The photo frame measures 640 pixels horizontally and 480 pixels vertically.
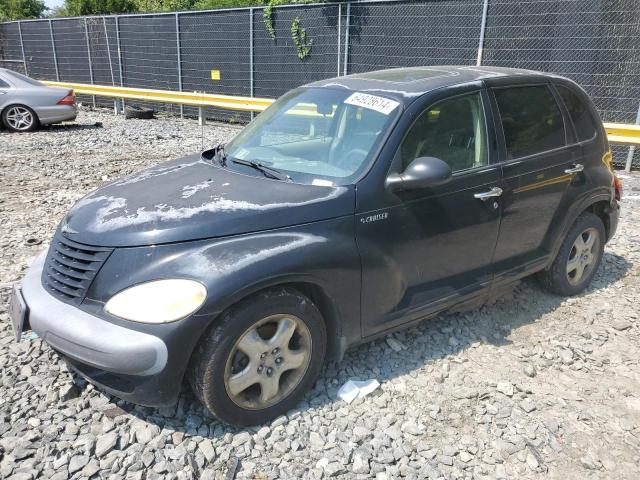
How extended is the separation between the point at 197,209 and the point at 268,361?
88 centimetres

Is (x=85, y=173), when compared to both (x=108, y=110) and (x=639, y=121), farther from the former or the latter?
(x=108, y=110)

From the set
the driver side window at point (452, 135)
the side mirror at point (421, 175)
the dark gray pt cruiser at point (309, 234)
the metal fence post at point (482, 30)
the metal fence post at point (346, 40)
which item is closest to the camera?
the dark gray pt cruiser at point (309, 234)

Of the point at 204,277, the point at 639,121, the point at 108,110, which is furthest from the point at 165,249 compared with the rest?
the point at 108,110

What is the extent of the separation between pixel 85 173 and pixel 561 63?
799 cm

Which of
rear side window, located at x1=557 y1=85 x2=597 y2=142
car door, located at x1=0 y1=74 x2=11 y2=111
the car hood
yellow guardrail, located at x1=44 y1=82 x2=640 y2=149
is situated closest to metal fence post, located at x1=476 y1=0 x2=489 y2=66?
yellow guardrail, located at x1=44 y1=82 x2=640 y2=149

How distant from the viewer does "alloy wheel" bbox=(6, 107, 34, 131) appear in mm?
12055

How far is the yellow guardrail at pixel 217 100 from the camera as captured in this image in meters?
8.27

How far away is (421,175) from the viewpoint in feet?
10.0

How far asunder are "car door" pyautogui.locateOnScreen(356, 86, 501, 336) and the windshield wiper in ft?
1.68

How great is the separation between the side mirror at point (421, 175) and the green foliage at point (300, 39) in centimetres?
1002

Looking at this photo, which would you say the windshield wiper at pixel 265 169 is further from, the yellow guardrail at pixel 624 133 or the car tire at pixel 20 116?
the car tire at pixel 20 116

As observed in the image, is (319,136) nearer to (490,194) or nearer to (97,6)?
(490,194)

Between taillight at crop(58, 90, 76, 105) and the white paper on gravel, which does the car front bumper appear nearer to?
the white paper on gravel

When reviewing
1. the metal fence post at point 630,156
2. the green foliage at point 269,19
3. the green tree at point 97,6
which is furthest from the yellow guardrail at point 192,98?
the green tree at point 97,6
